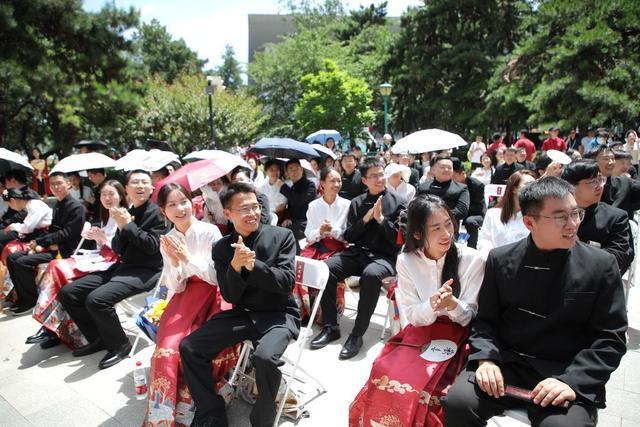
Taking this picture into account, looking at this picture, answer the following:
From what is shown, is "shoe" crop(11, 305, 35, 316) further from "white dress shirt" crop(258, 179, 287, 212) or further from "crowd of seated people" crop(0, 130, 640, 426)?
"white dress shirt" crop(258, 179, 287, 212)

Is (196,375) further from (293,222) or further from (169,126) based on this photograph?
(169,126)

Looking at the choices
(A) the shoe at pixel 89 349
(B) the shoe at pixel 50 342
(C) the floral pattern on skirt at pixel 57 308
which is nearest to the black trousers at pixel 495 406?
(A) the shoe at pixel 89 349

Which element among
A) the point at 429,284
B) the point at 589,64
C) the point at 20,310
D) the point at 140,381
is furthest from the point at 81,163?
the point at 589,64

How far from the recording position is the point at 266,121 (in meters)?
23.0

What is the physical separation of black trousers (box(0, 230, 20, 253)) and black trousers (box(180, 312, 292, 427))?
4131 mm

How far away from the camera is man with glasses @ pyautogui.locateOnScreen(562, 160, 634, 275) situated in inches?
131

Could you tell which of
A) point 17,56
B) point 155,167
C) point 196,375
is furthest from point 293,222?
point 17,56

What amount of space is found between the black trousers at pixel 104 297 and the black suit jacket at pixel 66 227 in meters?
1.14

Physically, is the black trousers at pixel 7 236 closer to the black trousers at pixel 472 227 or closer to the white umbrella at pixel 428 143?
the white umbrella at pixel 428 143

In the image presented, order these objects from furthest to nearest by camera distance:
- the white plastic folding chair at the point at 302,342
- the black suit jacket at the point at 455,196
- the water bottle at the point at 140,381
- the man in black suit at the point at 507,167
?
1. the man in black suit at the point at 507,167
2. the black suit jacket at the point at 455,196
3. the water bottle at the point at 140,381
4. the white plastic folding chair at the point at 302,342

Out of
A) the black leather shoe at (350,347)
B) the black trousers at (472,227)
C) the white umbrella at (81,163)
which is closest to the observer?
the black leather shoe at (350,347)

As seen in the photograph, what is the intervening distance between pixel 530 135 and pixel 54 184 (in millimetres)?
16273

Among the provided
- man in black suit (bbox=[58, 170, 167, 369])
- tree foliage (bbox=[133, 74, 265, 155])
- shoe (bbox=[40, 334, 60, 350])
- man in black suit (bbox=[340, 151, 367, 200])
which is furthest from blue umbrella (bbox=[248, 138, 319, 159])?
tree foliage (bbox=[133, 74, 265, 155])

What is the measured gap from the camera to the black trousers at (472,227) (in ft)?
19.5
